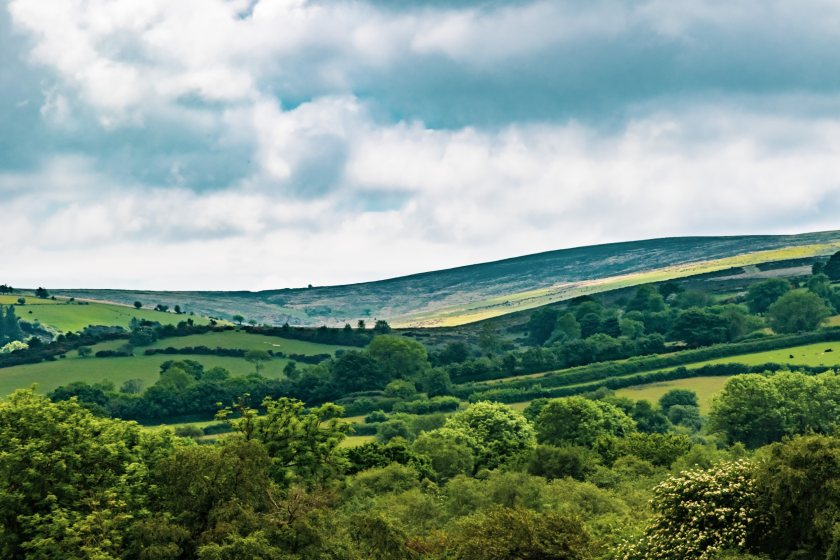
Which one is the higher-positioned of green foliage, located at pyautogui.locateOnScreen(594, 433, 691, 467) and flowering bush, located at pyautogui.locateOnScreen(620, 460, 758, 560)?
flowering bush, located at pyautogui.locateOnScreen(620, 460, 758, 560)

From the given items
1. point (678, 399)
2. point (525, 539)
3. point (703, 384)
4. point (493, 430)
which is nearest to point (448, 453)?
point (493, 430)

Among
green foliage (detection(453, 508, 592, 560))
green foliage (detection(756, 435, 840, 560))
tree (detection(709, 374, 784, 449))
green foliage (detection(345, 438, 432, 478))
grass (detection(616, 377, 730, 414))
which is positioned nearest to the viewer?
green foliage (detection(756, 435, 840, 560))

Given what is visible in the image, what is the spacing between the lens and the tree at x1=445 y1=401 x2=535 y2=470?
140875 mm

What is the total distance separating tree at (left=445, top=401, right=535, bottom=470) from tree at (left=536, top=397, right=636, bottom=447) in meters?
2.54

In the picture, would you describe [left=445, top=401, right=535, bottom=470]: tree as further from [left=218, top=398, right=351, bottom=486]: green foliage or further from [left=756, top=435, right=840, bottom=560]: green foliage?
[left=756, top=435, right=840, bottom=560]: green foliage

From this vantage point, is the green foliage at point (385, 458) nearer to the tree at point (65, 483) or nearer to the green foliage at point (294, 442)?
the green foliage at point (294, 442)

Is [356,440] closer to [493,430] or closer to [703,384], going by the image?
[493,430]

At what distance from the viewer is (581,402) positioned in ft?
493

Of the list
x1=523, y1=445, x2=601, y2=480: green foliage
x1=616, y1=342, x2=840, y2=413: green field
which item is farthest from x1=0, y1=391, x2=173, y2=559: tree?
x1=616, y1=342, x2=840, y2=413: green field

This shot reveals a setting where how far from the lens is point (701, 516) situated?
6119 centimetres

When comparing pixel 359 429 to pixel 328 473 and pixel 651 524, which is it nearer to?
pixel 328 473

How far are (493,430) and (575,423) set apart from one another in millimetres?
10591

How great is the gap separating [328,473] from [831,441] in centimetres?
4439

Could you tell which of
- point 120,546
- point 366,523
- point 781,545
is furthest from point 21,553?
point 781,545
